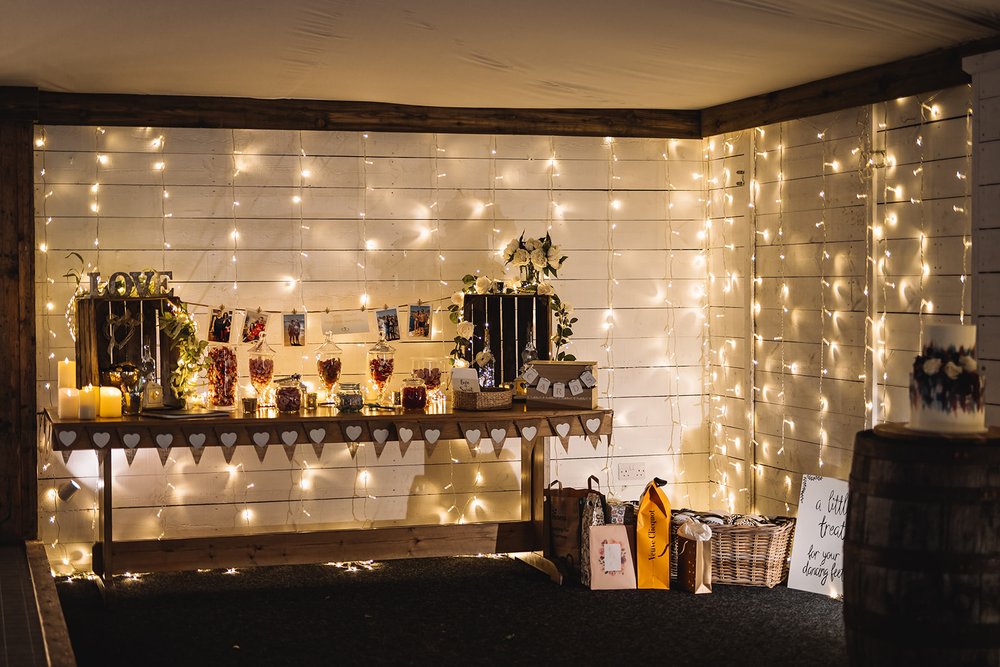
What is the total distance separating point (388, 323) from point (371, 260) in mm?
387

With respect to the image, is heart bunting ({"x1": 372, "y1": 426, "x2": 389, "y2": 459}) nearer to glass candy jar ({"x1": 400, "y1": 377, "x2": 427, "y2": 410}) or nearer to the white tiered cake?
glass candy jar ({"x1": 400, "y1": 377, "x2": 427, "y2": 410})

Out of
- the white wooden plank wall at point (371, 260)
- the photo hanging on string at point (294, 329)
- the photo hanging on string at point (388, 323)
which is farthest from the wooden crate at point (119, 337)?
the photo hanging on string at point (388, 323)

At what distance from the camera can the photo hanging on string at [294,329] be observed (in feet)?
18.6

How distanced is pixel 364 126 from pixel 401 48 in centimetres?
134

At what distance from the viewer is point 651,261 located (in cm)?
638

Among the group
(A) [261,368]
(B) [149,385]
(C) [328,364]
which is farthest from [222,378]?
(C) [328,364]

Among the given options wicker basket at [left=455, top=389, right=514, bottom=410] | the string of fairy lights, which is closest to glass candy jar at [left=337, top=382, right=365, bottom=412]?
wicker basket at [left=455, top=389, right=514, bottom=410]

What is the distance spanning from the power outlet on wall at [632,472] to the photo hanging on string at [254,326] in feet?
7.06

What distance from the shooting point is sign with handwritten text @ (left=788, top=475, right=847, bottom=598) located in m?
5.08

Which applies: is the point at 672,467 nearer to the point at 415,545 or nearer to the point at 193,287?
the point at 415,545

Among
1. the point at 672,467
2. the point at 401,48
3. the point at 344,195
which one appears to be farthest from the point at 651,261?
the point at 401,48

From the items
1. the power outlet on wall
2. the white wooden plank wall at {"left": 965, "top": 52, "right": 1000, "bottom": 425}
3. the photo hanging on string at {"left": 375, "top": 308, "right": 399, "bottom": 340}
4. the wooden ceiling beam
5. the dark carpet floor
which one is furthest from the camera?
the power outlet on wall

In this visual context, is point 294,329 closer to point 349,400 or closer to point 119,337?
point 349,400

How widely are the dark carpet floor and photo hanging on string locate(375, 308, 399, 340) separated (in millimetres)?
1182
